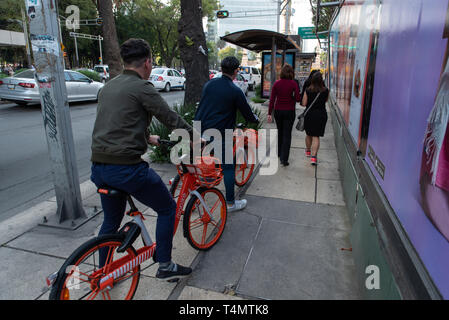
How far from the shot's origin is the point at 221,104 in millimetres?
3848

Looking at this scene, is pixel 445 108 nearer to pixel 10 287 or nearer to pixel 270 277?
pixel 270 277

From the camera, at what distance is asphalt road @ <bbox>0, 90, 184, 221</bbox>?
4.83 meters

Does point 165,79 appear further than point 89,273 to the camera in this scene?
Yes

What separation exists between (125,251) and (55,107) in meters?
1.99

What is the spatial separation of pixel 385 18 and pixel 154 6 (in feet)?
142

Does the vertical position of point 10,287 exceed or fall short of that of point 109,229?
it falls short

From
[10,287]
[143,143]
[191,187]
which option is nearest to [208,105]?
[191,187]

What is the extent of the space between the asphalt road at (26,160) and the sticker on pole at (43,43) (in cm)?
218

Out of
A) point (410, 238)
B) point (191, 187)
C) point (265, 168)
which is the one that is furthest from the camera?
point (265, 168)

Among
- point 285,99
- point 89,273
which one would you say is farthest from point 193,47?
point 89,273

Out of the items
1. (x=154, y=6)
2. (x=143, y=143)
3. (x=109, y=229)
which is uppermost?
(x=154, y=6)

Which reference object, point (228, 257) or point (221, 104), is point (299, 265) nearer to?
point (228, 257)

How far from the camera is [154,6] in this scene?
41.0 m

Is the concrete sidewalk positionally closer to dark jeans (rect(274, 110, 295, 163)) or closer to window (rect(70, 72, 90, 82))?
dark jeans (rect(274, 110, 295, 163))
